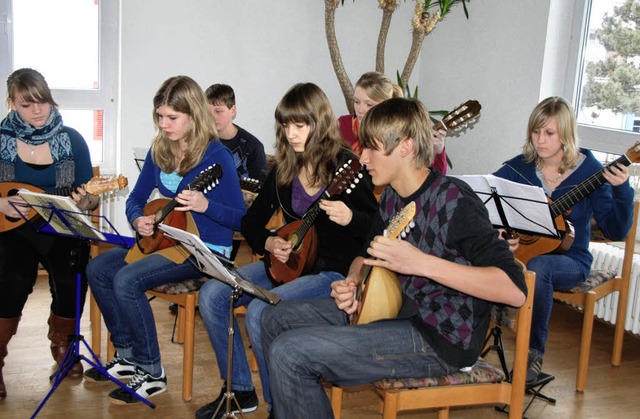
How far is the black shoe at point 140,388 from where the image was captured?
9.05 feet

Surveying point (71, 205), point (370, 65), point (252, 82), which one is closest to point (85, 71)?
point (252, 82)

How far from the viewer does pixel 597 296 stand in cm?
311

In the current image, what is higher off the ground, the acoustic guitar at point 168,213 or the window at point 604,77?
the window at point 604,77

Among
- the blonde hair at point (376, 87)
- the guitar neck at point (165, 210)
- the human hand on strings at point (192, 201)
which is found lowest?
the guitar neck at point (165, 210)

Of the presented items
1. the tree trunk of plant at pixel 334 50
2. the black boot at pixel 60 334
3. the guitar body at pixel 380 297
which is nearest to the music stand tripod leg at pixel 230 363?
the guitar body at pixel 380 297

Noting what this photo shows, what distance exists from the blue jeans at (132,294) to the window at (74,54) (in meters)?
1.85

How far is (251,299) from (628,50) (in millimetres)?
2433

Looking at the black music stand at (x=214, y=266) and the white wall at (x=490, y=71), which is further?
the white wall at (x=490, y=71)

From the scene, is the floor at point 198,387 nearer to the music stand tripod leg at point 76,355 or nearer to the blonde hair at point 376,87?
the music stand tripod leg at point 76,355

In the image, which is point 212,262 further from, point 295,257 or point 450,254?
point 450,254

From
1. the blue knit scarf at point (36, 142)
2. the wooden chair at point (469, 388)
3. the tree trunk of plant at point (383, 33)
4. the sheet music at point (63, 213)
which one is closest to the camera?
the wooden chair at point (469, 388)

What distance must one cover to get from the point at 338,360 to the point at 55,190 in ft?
5.22

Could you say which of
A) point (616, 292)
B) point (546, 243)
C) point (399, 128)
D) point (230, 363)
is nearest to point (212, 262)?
point (230, 363)

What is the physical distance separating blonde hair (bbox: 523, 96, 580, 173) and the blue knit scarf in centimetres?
193
